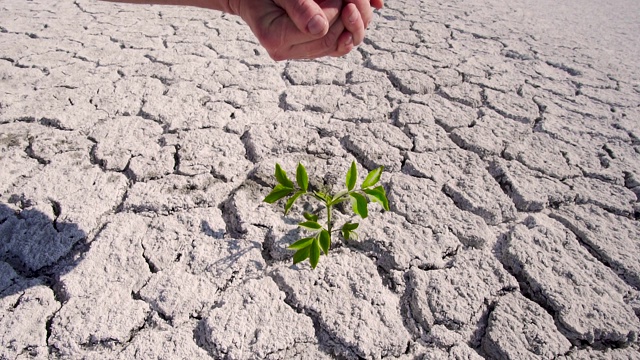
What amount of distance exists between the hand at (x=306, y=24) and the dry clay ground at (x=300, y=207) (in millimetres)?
515

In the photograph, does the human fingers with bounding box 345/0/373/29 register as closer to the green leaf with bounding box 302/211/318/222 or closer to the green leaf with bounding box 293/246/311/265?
the green leaf with bounding box 302/211/318/222

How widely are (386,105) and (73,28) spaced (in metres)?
2.19

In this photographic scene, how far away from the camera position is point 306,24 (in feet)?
4.22

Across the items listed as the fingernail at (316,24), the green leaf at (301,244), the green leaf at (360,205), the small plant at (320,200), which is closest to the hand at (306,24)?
the fingernail at (316,24)

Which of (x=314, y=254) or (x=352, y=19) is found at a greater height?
(x=352, y=19)

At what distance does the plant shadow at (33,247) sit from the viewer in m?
1.30

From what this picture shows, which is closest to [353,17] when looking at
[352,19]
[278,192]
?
[352,19]

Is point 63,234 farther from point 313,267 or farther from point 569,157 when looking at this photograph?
point 569,157

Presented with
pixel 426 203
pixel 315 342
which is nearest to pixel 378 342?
pixel 315 342

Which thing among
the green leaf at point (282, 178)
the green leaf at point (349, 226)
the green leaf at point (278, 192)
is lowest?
the green leaf at point (349, 226)

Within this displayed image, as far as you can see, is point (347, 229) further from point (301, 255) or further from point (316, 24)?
point (316, 24)

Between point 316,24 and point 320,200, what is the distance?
620 mm

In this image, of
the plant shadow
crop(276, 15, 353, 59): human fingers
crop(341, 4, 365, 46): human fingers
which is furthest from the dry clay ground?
crop(341, 4, 365, 46): human fingers

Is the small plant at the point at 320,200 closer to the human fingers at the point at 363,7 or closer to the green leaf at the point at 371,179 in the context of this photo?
the green leaf at the point at 371,179
